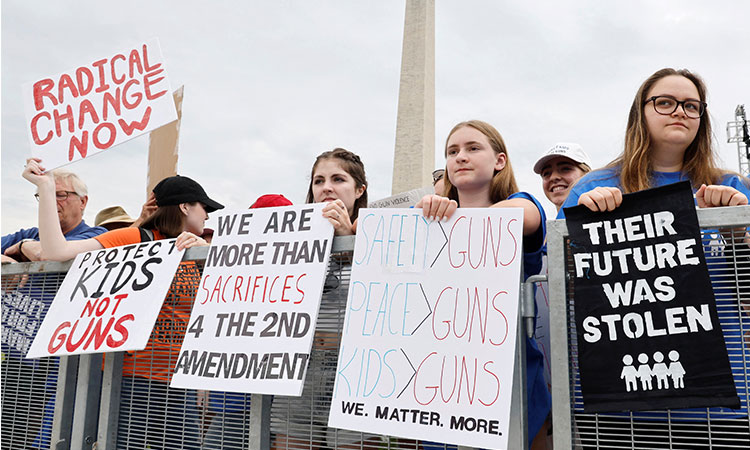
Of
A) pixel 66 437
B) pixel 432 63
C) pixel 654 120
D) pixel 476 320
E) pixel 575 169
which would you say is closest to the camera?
pixel 476 320

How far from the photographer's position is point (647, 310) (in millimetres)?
1737

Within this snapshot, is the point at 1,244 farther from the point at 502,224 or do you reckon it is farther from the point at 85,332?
the point at 502,224

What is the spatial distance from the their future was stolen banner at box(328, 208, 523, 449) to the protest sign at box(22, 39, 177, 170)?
1587 millimetres

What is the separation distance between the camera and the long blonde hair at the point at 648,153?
2.12 m

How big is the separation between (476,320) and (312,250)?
0.68m

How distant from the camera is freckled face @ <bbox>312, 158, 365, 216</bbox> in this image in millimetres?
2881

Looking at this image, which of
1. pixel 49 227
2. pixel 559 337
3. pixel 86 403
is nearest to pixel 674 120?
pixel 559 337

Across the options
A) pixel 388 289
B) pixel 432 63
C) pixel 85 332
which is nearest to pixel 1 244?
pixel 85 332

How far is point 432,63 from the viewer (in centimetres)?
1250

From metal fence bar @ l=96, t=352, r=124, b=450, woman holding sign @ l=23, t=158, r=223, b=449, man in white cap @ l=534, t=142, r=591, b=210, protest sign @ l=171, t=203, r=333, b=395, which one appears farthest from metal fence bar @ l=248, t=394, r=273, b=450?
man in white cap @ l=534, t=142, r=591, b=210

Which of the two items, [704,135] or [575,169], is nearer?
[704,135]

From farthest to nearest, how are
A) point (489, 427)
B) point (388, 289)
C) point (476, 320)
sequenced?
point (388, 289) → point (476, 320) → point (489, 427)

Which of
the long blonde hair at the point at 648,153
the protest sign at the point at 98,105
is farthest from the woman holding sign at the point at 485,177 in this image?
the protest sign at the point at 98,105

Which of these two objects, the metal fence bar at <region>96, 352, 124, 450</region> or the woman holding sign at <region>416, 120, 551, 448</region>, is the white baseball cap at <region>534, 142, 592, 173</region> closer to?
the woman holding sign at <region>416, 120, 551, 448</region>
